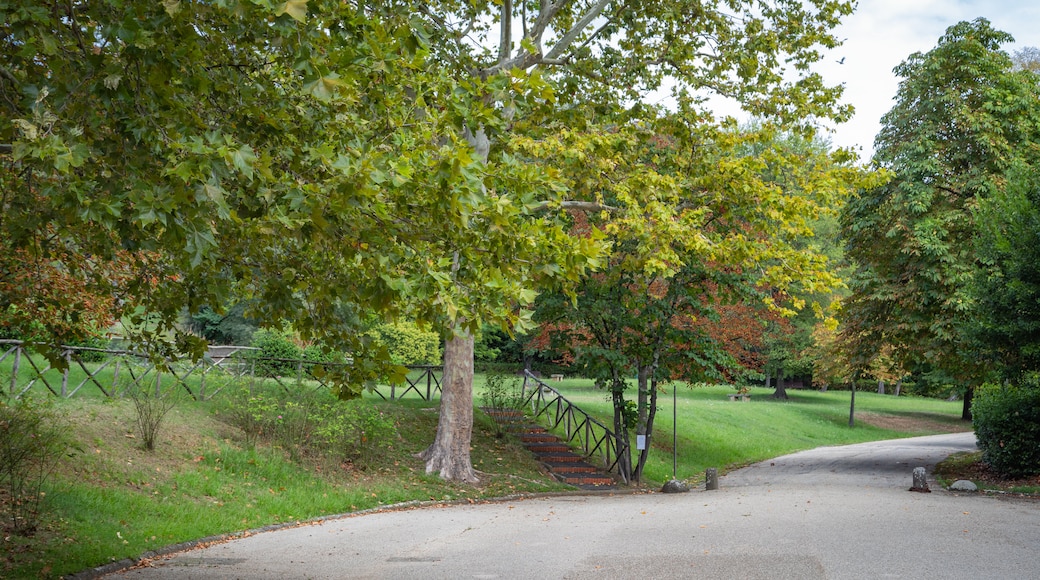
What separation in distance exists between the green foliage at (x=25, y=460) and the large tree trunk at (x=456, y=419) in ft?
22.3

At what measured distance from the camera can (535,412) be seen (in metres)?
23.0

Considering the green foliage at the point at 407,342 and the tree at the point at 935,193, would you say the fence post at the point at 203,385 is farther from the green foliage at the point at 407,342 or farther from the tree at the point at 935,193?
the green foliage at the point at 407,342

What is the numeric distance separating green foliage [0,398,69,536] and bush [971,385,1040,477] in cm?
1742

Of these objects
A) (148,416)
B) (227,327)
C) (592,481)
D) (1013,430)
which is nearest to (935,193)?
(1013,430)

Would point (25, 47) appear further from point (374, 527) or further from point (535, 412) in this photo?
point (535, 412)

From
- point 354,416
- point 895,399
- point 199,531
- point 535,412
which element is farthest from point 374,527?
point 895,399

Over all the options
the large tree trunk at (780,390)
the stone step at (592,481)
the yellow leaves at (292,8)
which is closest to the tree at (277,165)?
the yellow leaves at (292,8)

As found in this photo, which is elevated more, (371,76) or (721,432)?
(371,76)

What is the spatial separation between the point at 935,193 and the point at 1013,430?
7368 millimetres

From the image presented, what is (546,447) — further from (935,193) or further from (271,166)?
(271,166)

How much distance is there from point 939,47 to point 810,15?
8.31m

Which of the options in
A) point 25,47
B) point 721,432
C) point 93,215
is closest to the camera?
point 93,215

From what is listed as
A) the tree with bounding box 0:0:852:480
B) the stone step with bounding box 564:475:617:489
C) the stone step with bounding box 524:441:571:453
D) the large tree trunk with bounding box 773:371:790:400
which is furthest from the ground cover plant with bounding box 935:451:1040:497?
the large tree trunk with bounding box 773:371:790:400

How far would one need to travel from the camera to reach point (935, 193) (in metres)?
22.5
